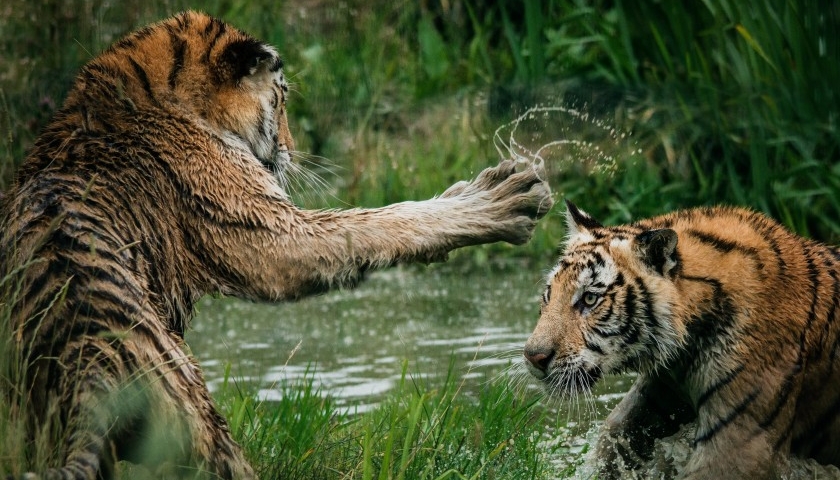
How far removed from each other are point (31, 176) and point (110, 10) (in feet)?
15.9

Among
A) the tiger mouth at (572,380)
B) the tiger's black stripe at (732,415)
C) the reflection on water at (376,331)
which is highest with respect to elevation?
the tiger mouth at (572,380)

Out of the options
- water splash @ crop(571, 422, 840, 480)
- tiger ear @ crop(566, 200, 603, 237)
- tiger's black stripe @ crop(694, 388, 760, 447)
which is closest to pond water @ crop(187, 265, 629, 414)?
water splash @ crop(571, 422, 840, 480)

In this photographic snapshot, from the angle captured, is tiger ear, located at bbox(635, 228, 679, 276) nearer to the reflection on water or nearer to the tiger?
the tiger

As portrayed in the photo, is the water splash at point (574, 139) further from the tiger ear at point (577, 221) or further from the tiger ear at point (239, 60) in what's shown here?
the tiger ear at point (239, 60)

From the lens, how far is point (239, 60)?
4.59m

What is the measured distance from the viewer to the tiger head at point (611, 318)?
4.21 metres

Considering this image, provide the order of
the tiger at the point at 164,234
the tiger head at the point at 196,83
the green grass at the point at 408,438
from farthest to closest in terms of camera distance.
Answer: the tiger head at the point at 196,83
the green grass at the point at 408,438
the tiger at the point at 164,234

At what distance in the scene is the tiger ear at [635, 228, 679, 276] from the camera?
4184 mm

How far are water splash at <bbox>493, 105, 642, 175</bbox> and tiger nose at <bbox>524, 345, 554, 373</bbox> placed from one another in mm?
3514

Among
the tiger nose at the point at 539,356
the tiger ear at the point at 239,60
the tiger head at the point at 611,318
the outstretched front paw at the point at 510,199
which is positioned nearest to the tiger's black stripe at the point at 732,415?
the tiger head at the point at 611,318

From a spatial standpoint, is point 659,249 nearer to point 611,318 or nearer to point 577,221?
point 611,318

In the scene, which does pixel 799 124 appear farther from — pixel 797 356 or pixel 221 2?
pixel 221 2

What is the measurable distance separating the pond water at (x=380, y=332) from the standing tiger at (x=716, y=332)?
133cm

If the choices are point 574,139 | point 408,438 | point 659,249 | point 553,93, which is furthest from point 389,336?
point 408,438
